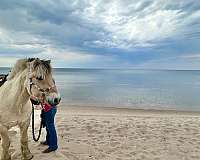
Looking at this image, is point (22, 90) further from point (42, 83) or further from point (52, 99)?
point (52, 99)

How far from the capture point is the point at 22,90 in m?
3.83

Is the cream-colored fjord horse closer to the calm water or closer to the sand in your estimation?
the sand

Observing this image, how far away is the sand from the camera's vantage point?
5.05 m

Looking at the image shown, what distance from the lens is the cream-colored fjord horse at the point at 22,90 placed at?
135 inches

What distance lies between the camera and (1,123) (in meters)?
4.05

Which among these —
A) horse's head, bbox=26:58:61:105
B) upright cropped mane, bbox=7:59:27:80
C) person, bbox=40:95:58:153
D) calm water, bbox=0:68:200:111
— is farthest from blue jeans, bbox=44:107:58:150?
horse's head, bbox=26:58:61:105

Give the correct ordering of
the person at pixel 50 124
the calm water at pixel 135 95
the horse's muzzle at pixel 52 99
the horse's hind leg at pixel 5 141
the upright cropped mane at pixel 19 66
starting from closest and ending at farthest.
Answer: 1. the horse's muzzle at pixel 52 99
2. the upright cropped mane at pixel 19 66
3. the horse's hind leg at pixel 5 141
4. the person at pixel 50 124
5. the calm water at pixel 135 95

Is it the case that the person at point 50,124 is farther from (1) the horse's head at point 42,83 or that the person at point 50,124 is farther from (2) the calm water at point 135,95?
(1) the horse's head at point 42,83

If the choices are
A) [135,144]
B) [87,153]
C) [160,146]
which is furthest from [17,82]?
[160,146]

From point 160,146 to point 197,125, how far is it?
118 inches

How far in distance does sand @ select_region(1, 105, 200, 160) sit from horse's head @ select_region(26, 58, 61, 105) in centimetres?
193

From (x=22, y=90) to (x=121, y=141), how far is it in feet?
10.3

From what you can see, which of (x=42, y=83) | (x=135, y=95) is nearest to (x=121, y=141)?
(x=42, y=83)

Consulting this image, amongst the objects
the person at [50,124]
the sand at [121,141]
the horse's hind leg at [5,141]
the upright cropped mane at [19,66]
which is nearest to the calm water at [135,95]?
the person at [50,124]
